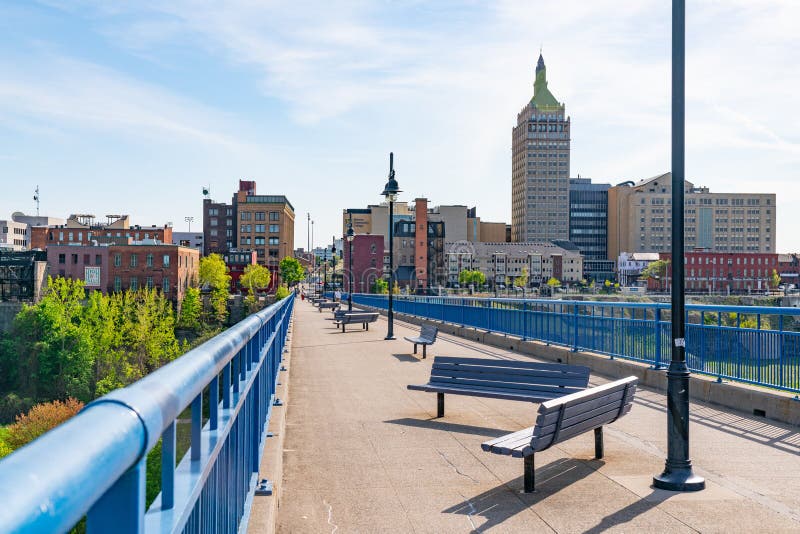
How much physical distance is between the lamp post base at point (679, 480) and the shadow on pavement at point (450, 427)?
2612 mm

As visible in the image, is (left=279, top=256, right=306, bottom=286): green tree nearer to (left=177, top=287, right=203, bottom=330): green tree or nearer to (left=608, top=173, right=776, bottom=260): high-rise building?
(left=177, top=287, right=203, bottom=330): green tree

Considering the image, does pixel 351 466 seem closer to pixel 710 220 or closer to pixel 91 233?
pixel 91 233

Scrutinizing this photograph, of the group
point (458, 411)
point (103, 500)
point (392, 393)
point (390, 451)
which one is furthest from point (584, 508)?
point (392, 393)

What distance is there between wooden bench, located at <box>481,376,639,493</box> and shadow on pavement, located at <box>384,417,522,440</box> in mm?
1665

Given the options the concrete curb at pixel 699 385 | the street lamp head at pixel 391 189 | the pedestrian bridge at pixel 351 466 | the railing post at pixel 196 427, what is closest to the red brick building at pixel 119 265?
the street lamp head at pixel 391 189

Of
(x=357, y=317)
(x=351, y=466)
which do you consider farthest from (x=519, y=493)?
(x=357, y=317)

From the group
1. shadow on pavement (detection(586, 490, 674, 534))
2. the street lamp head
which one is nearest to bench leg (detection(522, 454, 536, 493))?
shadow on pavement (detection(586, 490, 674, 534))

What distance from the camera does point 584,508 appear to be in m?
6.27

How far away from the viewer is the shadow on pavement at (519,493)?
6.17 metres

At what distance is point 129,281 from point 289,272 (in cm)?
3909

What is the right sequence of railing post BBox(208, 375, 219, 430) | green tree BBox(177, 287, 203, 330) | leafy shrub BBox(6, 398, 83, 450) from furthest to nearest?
green tree BBox(177, 287, 203, 330) < leafy shrub BBox(6, 398, 83, 450) < railing post BBox(208, 375, 219, 430)

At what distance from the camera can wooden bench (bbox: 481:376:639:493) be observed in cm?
652

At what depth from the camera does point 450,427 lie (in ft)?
32.0

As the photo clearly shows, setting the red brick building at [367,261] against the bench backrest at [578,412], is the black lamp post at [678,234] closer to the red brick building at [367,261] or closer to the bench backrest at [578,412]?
the bench backrest at [578,412]
